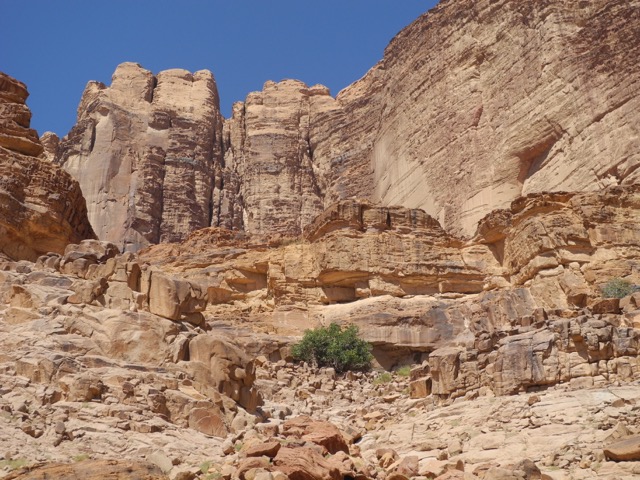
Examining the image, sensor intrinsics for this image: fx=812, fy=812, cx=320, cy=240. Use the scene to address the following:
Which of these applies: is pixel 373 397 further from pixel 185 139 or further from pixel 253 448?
pixel 185 139

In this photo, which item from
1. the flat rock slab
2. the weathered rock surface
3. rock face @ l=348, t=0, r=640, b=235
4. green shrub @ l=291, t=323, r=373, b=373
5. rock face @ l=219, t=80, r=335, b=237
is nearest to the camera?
the weathered rock surface

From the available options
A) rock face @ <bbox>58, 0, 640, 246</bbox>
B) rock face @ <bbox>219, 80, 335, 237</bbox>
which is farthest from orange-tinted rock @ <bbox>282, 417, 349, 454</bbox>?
rock face @ <bbox>219, 80, 335, 237</bbox>

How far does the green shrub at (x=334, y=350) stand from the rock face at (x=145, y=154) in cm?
3954

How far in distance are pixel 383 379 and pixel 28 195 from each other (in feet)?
53.4

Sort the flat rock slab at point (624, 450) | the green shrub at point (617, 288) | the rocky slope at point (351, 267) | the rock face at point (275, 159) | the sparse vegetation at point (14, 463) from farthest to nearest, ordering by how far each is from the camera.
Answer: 1. the rock face at point (275, 159)
2. the green shrub at point (617, 288)
3. the rocky slope at point (351, 267)
4. the flat rock slab at point (624, 450)
5. the sparse vegetation at point (14, 463)

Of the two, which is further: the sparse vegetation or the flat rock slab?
the flat rock slab

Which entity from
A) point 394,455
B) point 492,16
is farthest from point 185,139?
point 394,455

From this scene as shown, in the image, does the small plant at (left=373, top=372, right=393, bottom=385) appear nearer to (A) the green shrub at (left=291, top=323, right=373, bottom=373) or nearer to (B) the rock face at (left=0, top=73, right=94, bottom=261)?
(A) the green shrub at (left=291, top=323, right=373, bottom=373)

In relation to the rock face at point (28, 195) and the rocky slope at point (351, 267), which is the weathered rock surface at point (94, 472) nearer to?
the rocky slope at point (351, 267)

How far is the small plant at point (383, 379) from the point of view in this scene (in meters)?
28.4

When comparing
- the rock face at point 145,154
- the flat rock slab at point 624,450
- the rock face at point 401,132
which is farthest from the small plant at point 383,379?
the rock face at point 145,154

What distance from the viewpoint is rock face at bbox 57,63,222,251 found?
235ft

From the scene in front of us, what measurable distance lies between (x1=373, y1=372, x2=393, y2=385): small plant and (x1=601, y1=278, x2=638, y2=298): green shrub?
337 inches

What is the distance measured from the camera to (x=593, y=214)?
35.6 meters
